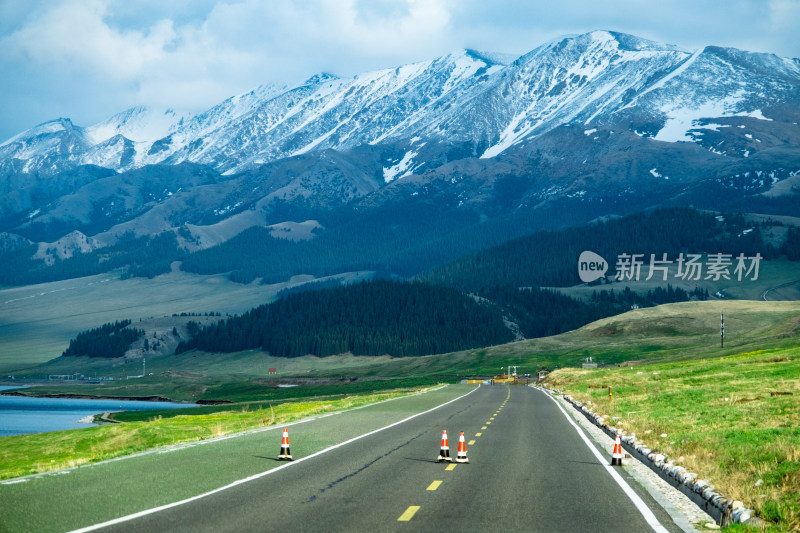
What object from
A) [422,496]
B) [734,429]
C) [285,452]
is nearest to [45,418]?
[285,452]

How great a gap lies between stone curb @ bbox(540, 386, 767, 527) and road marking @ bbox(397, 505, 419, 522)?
565cm

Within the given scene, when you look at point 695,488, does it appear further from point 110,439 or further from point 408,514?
point 110,439

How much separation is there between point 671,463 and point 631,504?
17.5 feet

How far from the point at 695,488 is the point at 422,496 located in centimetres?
595

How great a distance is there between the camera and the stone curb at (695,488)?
54.5ft

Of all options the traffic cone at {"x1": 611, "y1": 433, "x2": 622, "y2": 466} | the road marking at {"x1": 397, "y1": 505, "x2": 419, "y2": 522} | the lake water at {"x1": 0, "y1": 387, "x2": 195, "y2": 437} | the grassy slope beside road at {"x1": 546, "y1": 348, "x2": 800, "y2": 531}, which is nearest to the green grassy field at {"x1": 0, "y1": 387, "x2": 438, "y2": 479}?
the grassy slope beside road at {"x1": 546, "y1": 348, "x2": 800, "y2": 531}

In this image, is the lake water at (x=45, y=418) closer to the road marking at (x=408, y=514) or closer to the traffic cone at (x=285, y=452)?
the traffic cone at (x=285, y=452)

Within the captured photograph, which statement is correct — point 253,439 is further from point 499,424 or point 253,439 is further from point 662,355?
point 662,355

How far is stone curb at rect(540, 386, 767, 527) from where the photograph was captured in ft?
54.5

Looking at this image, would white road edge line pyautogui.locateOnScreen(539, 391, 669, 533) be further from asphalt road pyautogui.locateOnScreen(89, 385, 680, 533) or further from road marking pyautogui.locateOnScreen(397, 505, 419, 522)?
road marking pyautogui.locateOnScreen(397, 505, 419, 522)

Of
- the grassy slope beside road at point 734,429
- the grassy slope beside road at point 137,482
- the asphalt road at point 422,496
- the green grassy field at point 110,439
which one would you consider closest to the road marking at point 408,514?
the asphalt road at point 422,496

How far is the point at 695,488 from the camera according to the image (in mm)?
20266

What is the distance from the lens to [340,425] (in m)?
43.0

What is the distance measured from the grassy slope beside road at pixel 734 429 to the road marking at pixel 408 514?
6170mm
